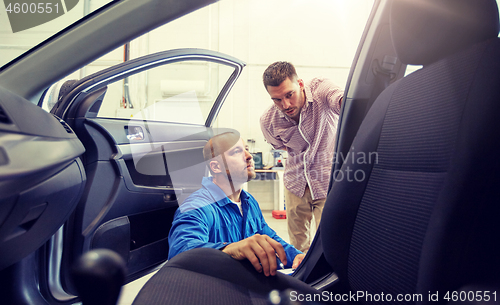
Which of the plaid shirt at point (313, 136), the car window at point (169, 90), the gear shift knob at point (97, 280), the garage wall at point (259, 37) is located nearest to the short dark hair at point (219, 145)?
the plaid shirt at point (313, 136)

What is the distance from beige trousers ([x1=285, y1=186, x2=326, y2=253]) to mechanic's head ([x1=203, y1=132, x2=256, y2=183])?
24.2 inches

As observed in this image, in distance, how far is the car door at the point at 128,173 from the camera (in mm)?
1083

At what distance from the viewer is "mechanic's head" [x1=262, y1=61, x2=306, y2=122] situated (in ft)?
4.91

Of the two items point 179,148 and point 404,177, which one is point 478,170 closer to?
point 404,177

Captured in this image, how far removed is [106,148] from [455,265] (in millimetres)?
1249

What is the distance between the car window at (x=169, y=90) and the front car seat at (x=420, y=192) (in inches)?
146

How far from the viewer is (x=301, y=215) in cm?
180

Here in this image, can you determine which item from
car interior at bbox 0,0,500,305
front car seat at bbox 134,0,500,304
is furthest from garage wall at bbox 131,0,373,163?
front car seat at bbox 134,0,500,304

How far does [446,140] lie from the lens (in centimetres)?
43

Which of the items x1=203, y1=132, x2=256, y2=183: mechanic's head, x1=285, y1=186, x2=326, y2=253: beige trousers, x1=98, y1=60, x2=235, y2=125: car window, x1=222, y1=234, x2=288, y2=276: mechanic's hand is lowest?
x1=285, y1=186, x2=326, y2=253: beige trousers

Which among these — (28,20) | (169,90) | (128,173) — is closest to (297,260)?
(128,173)

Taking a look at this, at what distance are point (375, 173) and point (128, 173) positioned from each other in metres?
1.10

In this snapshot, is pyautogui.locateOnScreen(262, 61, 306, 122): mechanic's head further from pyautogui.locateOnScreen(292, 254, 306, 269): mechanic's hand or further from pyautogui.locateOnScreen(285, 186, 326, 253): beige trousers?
pyautogui.locateOnScreen(292, 254, 306, 269): mechanic's hand

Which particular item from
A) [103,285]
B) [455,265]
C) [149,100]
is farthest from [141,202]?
[149,100]
